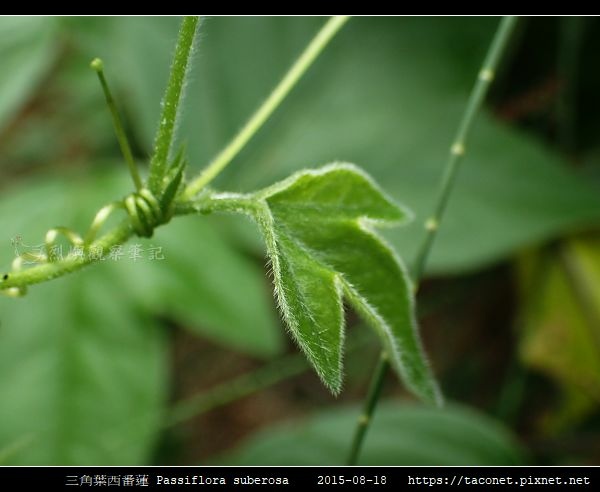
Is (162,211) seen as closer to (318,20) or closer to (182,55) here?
(182,55)

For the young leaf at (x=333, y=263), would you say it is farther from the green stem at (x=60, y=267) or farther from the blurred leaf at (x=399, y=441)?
the blurred leaf at (x=399, y=441)

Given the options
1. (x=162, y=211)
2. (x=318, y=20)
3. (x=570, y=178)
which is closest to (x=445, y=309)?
(x=570, y=178)

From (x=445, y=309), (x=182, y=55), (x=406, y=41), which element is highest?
(x=182, y=55)

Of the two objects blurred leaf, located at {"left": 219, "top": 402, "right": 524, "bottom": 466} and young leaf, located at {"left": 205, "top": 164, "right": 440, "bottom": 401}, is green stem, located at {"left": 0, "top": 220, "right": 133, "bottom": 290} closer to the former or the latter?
young leaf, located at {"left": 205, "top": 164, "right": 440, "bottom": 401}

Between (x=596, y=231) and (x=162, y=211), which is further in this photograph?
(x=596, y=231)
